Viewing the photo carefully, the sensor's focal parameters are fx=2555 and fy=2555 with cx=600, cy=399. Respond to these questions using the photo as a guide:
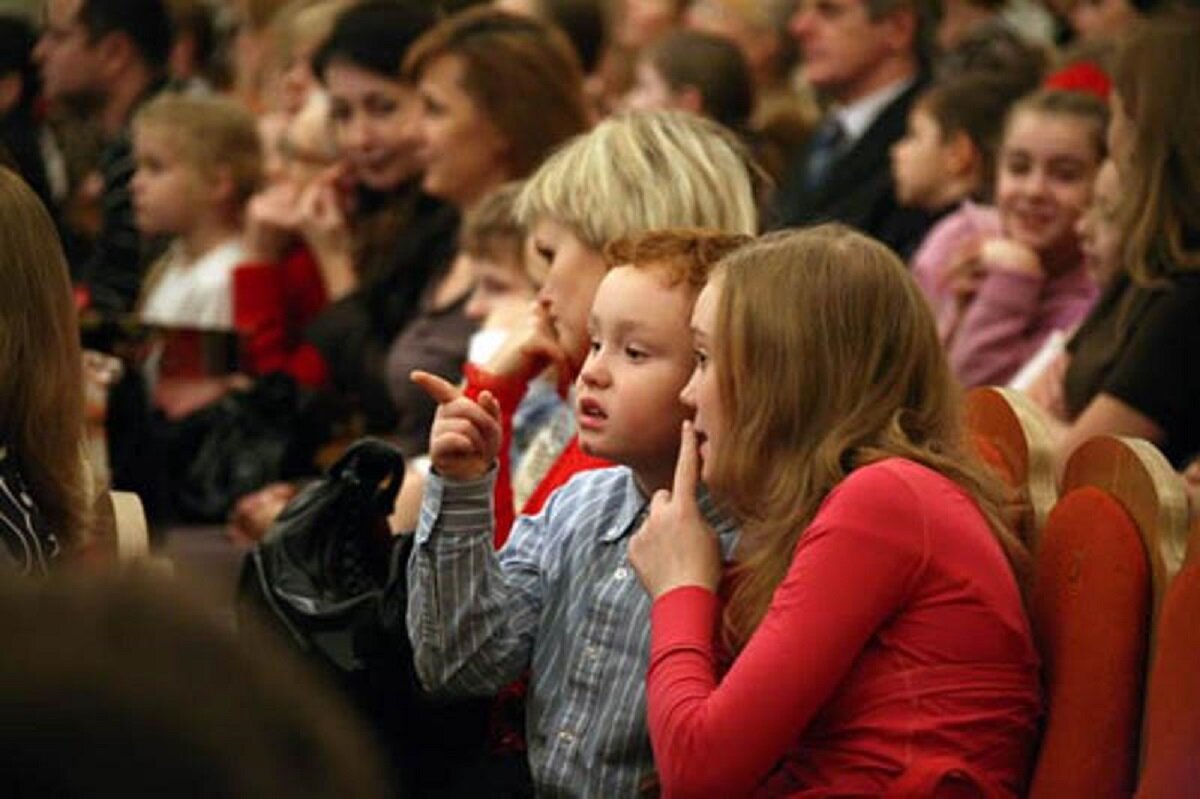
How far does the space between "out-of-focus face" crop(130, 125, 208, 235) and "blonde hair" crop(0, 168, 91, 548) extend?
331 cm

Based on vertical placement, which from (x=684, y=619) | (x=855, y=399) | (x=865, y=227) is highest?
(x=855, y=399)

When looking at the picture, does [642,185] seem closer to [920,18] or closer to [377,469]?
[377,469]

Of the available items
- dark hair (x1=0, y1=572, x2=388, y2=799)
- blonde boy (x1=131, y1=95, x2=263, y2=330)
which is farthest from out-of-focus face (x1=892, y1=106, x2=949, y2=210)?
dark hair (x1=0, y1=572, x2=388, y2=799)

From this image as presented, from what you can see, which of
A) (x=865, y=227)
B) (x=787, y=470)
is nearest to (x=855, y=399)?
(x=787, y=470)

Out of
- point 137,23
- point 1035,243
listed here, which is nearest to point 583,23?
point 137,23

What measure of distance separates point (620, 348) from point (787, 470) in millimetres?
300

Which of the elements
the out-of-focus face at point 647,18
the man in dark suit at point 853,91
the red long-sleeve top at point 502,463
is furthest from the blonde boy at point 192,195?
the red long-sleeve top at point 502,463

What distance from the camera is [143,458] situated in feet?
17.4

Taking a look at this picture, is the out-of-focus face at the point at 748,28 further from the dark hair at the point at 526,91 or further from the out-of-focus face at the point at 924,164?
the dark hair at the point at 526,91

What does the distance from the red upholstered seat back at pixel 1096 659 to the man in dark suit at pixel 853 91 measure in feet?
11.7

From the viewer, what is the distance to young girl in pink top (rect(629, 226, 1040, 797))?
2.41 m

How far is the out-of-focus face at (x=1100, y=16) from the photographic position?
20.9 feet

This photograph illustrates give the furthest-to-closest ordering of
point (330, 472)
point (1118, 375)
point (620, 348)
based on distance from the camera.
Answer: point (1118, 375) → point (330, 472) → point (620, 348)

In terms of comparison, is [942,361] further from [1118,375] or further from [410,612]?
[1118,375]
